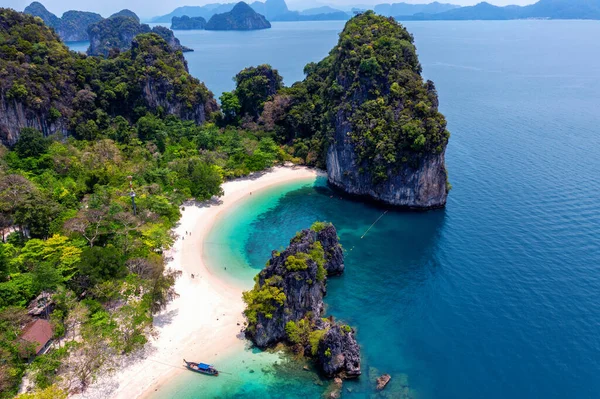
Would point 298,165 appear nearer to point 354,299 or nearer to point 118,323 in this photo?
point 354,299

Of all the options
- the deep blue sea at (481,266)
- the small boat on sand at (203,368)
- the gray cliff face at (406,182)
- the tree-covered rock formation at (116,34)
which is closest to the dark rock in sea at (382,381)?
the deep blue sea at (481,266)

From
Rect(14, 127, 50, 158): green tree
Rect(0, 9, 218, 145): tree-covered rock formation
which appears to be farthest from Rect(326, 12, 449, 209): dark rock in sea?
Rect(14, 127, 50, 158): green tree

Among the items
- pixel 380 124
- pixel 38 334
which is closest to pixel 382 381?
pixel 38 334

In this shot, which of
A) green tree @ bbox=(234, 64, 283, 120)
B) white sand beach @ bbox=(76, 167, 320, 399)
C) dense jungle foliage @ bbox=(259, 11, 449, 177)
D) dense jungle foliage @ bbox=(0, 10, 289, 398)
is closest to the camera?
white sand beach @ bbox=(76, 167, 320, 399)

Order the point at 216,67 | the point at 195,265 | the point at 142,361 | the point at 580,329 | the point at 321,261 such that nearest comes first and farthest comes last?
1. the point at 142,361
2. the point at 580,329
3. the point at 321,261
4. the point at 195,265
5. the point at 216,67

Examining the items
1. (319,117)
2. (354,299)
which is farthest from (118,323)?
(319,117)

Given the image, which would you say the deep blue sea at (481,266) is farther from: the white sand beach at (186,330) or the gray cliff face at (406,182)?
the white sand beach at (186,330)

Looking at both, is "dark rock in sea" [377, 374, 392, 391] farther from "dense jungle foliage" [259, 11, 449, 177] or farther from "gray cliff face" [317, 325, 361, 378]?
"dense jungle foliage" [259, 11, 449, 177]
